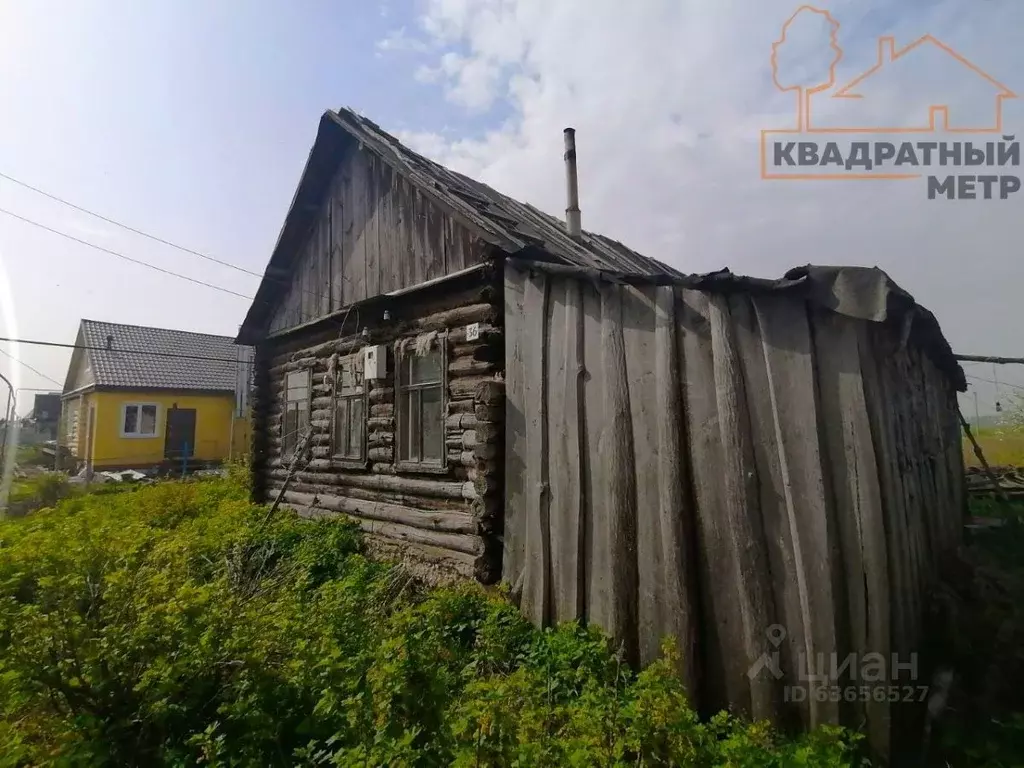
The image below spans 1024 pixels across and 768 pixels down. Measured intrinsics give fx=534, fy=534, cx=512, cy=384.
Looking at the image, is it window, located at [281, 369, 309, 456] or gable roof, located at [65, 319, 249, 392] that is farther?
gable roof, located at [65, 319, 249, 392]

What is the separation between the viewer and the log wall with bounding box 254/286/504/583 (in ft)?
17.8

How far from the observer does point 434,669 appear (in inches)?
124

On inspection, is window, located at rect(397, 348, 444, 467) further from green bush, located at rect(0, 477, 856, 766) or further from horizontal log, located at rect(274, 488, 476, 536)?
green bush, located at rect(0, 477, 856, 766)

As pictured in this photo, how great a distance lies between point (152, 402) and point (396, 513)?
1943 centimetres

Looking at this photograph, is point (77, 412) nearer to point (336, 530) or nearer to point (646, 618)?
point (336, 530)

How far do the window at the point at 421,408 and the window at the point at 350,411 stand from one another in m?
0.95

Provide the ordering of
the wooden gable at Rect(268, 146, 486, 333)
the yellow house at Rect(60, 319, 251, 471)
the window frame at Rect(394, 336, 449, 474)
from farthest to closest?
the yellow house at Rect(60, 319, 251, 471) < the wooden gable at Rect(268, 146, 486, 333) < the window frame at Rect(394, 336, 449, 474)

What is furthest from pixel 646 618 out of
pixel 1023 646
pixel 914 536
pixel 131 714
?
pixel 131 714

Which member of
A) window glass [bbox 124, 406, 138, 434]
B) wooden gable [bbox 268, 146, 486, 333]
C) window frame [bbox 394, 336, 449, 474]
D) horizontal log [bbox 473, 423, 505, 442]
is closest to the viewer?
horizontal log [bbox 473, 423, 505, 442]

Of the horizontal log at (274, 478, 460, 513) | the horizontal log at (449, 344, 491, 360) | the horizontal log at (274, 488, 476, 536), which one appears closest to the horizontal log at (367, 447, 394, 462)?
the horizontal log at (274, 478, 460, 513)

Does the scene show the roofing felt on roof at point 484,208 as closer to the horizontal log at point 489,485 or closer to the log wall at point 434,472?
the log wall at point 434,472

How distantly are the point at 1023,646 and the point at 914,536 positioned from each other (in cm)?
89

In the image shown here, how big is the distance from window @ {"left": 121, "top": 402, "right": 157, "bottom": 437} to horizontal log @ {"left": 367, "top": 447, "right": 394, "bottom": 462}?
60.5 feet

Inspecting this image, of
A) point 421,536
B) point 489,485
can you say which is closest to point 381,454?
point 421,536
